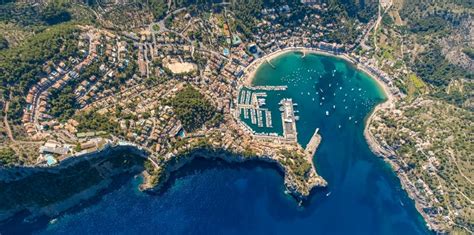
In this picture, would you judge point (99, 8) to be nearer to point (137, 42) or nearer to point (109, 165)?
point (137, 42)

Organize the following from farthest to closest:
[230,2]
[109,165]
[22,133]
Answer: [230,2], [109,165], [22,133]

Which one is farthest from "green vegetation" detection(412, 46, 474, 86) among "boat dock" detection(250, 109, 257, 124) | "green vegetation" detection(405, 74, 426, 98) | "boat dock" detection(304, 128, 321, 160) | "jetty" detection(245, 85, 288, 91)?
"boat dock" detection(250, 109, 257, 124)

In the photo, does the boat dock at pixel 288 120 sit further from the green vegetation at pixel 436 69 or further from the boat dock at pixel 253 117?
the green vegetation at pixel 436 69

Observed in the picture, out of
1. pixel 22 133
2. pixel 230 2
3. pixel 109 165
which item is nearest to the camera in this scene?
pixel 22 133

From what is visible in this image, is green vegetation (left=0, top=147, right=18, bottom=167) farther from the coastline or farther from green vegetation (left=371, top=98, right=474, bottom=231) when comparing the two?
green vegetation (left=371, top=98, right=474, bottom=231)

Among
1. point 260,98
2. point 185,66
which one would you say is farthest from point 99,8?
point 260,98

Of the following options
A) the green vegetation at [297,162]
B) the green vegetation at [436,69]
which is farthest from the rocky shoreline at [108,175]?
the green vegetation at [436,69]
